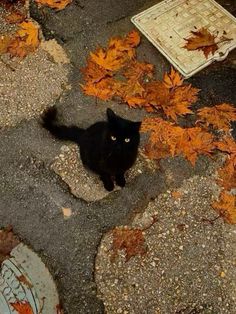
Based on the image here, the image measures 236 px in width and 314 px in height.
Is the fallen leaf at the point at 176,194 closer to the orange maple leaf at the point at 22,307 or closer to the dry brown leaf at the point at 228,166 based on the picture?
the dry brown leaf at the point at 228,166

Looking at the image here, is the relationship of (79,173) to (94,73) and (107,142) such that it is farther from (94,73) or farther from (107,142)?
(94,73)

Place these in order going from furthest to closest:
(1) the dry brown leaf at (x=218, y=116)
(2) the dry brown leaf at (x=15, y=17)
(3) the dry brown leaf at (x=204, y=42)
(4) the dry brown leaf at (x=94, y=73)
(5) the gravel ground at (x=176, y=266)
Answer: (2) the dry brown leaf at (x=15, y=17) < (3) the dry brown leaf at (x=204, y=42) < (4) the dry brown leaf at (x=94, y=73) < (1) the dry brown leaf at (x=218, y=116) < (5) the gravel ground at (x=176, y=266)

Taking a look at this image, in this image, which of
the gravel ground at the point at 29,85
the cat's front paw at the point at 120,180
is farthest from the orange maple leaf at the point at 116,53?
the cat's front paw at the point at 120,180

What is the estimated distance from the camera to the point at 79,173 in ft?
13.2

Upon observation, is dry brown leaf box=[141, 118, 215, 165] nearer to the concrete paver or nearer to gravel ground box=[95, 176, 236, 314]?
the concrete paver

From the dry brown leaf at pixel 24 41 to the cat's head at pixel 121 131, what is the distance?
171 cm

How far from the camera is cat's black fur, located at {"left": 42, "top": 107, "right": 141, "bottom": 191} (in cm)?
325

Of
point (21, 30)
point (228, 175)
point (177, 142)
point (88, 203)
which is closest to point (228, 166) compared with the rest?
point (228, 175)

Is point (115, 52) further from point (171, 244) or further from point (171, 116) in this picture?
point (171, 244)

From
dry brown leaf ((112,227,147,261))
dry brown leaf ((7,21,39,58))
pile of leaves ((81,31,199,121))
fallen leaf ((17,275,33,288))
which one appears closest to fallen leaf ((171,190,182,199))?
dry brown leaf ((112,227,147,261))

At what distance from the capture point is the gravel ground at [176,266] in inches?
141

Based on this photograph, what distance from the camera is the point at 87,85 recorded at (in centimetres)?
437

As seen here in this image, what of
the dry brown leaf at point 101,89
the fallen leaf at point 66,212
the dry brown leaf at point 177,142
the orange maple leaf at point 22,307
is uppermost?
the dry brown leaf at point 101,89

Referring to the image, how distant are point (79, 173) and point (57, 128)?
471mm
